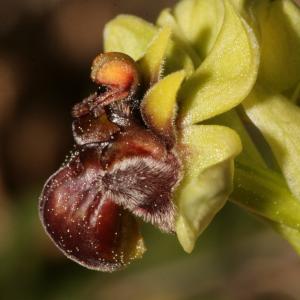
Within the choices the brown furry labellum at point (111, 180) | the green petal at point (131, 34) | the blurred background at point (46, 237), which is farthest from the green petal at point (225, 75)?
the blurred background at point (46, 237)

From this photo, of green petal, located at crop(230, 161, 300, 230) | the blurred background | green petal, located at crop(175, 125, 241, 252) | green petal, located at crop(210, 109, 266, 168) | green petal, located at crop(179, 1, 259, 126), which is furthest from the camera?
the blurred background

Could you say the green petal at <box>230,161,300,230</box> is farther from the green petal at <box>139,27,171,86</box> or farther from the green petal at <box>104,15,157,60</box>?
the green petal at <box>104,15,157,60</box>

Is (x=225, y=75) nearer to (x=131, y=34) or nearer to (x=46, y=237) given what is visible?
(x=131, y=34)

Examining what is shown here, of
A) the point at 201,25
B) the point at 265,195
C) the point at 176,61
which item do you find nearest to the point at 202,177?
the point at 265,195

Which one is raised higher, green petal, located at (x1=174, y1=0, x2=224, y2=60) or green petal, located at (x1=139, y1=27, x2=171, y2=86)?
green petal, located at (x1=139, y1=27, x2=171, y2=86)

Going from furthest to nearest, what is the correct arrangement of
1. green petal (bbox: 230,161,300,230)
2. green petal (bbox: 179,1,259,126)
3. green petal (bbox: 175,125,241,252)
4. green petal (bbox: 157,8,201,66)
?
1. green petal (bbox: 157,8,201,66)
2. green petal (bbox: 230,161,300,230)
3. green petal (bbox: 179,1,259,126)
4. green petal (bbox: 175,125,241,252)

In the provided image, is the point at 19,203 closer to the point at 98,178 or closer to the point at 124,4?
the point at 124,4

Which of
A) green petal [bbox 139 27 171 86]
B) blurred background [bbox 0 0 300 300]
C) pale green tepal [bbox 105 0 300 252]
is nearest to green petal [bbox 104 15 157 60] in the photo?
pale green tepal [bbox 105 0 300 252]
